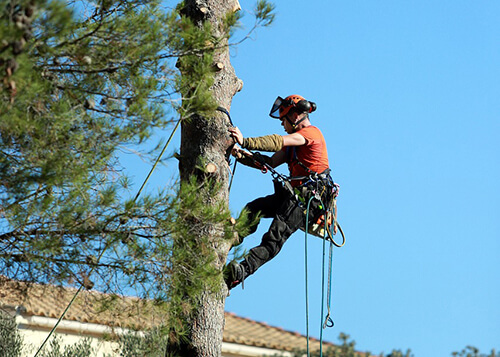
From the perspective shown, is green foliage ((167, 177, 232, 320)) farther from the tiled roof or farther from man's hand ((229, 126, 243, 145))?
man's hand ((229, 126, 243, 145))

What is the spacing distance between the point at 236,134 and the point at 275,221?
0.96 m

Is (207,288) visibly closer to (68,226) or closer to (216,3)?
(68,226)

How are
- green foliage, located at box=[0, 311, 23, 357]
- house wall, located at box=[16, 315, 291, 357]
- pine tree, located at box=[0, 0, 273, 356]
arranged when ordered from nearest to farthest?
pine tree, located at box=[0, 0, 273, 356], green foliage, located at box=[0, 311, 23, 357], house wall, located at box=[16, 315, 291, 357]

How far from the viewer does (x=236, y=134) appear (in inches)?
269

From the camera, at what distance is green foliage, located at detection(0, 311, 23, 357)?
1102 centimetres

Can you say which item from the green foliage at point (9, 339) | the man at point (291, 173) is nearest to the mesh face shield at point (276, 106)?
the man at point (291, 173)

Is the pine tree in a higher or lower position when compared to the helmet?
lower

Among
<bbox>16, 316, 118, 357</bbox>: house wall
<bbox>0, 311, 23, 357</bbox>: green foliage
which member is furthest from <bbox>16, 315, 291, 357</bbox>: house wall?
<bbox>0, 311, 23, 357</bbox>: green foliage

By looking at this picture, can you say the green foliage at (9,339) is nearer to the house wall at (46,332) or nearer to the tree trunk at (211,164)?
the house wall at (46,332)

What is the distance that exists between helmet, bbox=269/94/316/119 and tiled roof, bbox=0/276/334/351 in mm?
2372

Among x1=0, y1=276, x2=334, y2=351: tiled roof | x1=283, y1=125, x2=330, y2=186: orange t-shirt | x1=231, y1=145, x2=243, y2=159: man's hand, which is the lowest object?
x1=0, y1=276, x2=334, y2=351: tiled roof

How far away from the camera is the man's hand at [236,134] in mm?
6812

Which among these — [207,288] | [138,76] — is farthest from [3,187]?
[207,288]

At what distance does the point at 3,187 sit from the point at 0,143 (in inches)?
14.4
